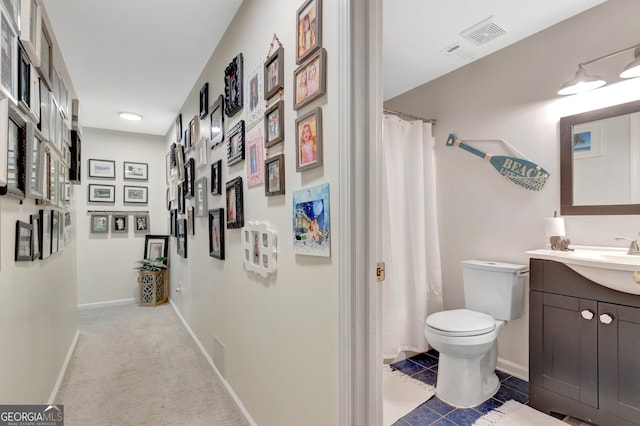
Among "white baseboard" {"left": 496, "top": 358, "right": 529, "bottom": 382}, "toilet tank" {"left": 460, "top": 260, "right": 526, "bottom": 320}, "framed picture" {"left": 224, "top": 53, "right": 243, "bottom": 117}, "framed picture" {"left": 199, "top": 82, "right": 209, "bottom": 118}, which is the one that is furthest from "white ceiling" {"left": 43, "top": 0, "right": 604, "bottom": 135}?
"white baseboard" {"left": 496, "top": 358, "right": 529, "bottom": 382}

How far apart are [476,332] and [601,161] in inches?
50.7

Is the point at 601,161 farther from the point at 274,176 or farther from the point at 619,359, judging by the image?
the point at 274,176

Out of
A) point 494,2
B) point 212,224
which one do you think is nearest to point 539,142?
point 494,2

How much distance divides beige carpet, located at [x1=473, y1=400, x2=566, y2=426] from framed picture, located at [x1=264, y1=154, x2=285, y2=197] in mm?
1703

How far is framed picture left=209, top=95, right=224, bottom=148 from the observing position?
7.50 feet

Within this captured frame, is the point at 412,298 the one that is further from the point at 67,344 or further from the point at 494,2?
the point at 67,344

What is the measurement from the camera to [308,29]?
124 cm

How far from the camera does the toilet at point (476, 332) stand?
6.47ft

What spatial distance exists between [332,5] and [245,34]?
937mm

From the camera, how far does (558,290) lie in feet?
5.99

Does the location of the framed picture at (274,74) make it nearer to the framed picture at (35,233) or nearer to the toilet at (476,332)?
the framed picture at (35,233)

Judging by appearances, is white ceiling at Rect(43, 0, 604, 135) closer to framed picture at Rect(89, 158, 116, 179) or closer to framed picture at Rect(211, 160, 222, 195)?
framed picture at Rect(211, 160, 222, 195)

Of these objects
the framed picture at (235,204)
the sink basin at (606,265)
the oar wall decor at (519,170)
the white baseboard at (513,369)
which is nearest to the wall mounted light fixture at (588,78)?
the oar wall decor at (519,170)

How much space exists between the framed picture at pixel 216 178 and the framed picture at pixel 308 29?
1.25m
